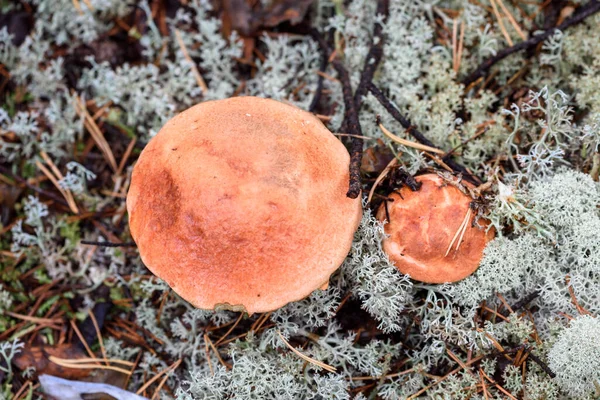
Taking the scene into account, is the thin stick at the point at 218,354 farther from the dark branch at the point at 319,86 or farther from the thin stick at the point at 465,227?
the dark branch at the point at 319,86

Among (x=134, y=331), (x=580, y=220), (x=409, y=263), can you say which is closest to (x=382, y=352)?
(x=409, y=263)

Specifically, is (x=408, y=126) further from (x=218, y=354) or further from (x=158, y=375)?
(x=158, y=375)

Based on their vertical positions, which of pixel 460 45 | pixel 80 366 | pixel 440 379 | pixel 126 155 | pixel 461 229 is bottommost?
pixel 80 366

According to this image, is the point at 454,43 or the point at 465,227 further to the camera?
the point at 454,43

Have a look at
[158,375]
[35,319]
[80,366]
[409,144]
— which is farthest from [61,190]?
[409,144]

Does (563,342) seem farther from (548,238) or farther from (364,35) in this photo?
(364,35)

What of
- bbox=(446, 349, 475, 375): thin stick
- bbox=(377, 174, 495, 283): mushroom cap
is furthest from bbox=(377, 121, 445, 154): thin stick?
bbox=(446, 349, 475, 375): thin stick
